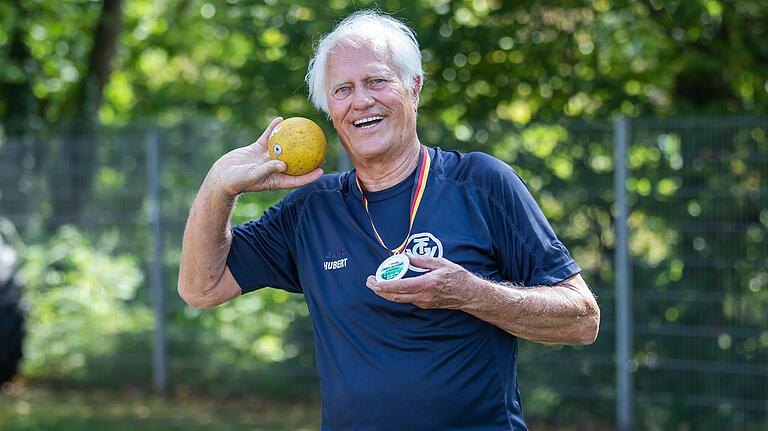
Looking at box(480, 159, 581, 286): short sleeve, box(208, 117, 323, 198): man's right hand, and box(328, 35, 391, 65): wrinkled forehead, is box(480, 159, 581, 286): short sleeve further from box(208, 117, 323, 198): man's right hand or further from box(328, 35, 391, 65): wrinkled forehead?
box(208, 117, 323, 198): man's right hand

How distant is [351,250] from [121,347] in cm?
774

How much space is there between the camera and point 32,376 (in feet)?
35.4

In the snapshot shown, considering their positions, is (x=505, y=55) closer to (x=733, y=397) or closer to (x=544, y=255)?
(x=733, y=397)

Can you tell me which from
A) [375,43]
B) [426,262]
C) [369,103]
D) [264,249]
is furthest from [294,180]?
[426,262]

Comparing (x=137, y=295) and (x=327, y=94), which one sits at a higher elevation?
(x=327, y=94)

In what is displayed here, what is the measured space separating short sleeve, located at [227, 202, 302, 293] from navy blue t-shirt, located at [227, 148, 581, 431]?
23 centimetres

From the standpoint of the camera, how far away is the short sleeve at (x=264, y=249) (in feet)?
11.5

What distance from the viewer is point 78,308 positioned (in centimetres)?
1060

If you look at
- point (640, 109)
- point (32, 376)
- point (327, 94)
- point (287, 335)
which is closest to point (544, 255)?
point (327, 94)

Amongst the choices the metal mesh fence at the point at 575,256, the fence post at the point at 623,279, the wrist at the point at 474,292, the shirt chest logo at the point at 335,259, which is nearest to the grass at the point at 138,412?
the metal mesh fence at the point at 575,256

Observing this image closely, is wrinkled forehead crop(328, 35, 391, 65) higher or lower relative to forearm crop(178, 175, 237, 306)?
higher

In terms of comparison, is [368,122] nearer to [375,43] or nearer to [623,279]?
[375,43]

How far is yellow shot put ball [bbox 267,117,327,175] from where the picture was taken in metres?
3.42

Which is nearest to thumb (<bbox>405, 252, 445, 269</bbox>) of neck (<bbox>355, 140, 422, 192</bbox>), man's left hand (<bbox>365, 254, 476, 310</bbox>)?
man's left hand (<bbox>365, 254, 476, 310</bbox>)
